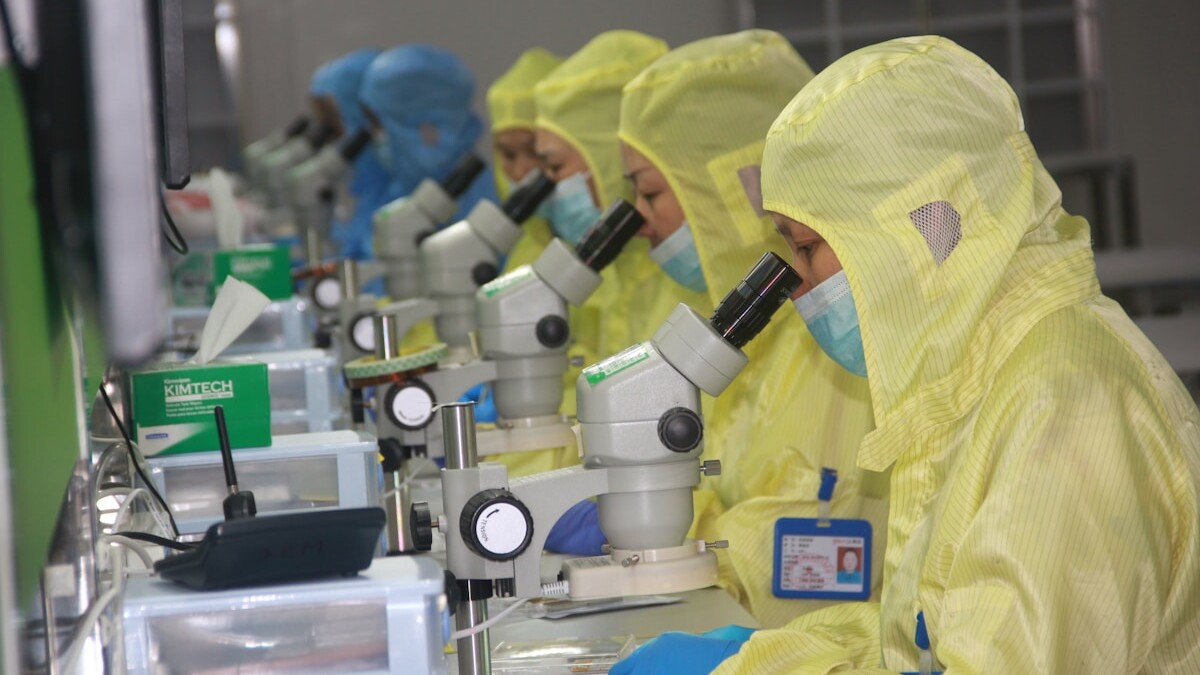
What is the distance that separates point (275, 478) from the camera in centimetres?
181

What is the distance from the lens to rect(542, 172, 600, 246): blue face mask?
352cm

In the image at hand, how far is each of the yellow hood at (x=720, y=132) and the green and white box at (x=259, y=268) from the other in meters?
1.03

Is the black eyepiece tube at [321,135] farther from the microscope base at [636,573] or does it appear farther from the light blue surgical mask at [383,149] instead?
the microscope base at [636,573]

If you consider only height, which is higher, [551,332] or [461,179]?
[461,179]

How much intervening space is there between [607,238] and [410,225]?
1661 mm

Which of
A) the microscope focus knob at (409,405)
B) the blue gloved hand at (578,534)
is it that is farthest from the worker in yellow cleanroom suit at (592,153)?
the microscope focus knob at (409,405)

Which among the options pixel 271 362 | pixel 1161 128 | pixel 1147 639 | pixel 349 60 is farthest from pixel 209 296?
pixel 1161 128

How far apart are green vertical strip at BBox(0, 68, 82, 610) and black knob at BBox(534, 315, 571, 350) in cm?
148

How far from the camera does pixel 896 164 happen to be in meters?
1.53

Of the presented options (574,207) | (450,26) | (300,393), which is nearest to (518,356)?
(300,393)

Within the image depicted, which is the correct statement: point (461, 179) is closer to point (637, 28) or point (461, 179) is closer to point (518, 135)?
point (518, 135)

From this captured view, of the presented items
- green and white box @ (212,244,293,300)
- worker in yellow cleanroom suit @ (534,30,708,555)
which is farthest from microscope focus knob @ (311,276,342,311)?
worker in yellow cleanroom suit @ (534,30,708,555)

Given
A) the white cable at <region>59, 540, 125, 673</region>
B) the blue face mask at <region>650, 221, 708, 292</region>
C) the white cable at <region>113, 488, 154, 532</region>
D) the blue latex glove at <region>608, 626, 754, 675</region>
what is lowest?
the blue latex glove at <region>608, 626, 754, 675</region>

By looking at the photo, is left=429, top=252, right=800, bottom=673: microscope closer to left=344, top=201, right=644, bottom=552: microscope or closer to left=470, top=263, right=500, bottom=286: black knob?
left=344, top=201, right=644, bottom=552: microscope
